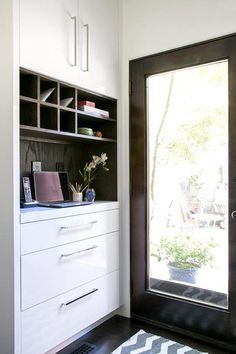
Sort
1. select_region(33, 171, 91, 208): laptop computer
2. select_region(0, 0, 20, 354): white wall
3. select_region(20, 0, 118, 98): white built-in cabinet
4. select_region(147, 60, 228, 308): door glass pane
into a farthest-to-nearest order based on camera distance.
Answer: select_region(33, 171, 91, 208): laptop computer
select_region(147, 60, 228, 308): door glass pane
select_region(20, 0, 118, 98): white built-in cabinet
select_region(0, 0, 20, 354): white wall

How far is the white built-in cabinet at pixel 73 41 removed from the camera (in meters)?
1.65

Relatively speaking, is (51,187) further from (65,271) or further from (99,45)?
(99,45)

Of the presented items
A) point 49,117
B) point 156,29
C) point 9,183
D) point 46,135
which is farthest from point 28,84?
point 156,29

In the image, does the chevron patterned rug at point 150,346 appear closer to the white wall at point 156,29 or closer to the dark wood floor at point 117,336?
the dark wood floor at point 117,336

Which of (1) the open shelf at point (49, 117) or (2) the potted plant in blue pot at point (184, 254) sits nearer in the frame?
(1) the open shelf at point (49, 117)

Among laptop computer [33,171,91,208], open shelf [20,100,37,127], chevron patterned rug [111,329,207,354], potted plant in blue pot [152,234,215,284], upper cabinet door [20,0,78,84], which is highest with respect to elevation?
upper cabinet door [20,0,78,84]

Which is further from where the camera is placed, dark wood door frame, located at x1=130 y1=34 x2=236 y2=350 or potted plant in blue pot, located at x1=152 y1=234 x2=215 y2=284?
potted plant in blue pot, located at x1=152 y1=234 x2=215 y2=284

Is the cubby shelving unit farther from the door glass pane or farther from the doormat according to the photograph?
the doormat

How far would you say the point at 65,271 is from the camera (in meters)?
1.82

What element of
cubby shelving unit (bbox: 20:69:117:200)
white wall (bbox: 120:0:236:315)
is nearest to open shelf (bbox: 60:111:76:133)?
cubby shelving unit (bbox: 20:69:117:200)

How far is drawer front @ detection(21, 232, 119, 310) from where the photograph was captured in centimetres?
160

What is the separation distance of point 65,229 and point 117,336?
2.91 feet

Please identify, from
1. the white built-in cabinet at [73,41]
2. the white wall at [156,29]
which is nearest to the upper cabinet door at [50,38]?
the white built-in cabinet at [73,41]

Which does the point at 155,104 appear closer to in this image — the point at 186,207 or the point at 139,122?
the point at 139,122
